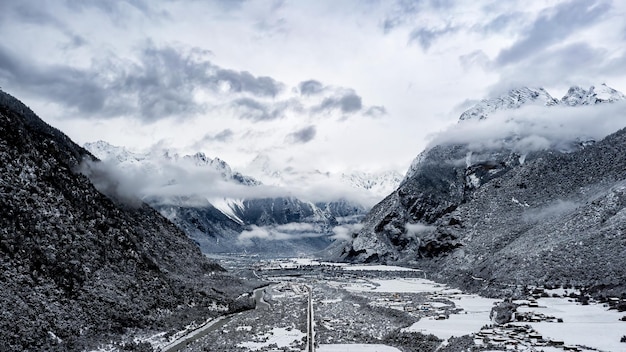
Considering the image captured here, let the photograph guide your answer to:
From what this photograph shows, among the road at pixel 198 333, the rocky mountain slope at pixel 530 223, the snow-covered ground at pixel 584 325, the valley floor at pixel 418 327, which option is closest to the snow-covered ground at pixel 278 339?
the valley floor at pixel 418 327

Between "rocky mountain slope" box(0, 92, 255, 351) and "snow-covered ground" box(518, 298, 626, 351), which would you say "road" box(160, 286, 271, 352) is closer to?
"rocky mountain slope" box(0, 92, 255, 351)

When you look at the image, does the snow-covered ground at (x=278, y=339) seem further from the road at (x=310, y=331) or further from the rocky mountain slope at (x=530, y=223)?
the rocky mountain slope at (x=530, y=223)

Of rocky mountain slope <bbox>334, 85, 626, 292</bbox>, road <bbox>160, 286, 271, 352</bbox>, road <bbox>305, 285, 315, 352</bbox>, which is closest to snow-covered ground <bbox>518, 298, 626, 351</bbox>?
rocky mountain slope <bbox>334, 85, 626, 292</bbox>

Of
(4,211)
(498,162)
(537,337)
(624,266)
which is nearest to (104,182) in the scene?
(4,211)

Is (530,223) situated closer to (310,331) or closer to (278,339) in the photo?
(310,331)

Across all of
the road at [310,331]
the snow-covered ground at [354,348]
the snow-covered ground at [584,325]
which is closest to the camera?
the snow-covered ground at [584,325]

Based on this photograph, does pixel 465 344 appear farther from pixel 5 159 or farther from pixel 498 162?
pixel 498 162

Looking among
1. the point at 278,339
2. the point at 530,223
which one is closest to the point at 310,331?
the point at 278,339
